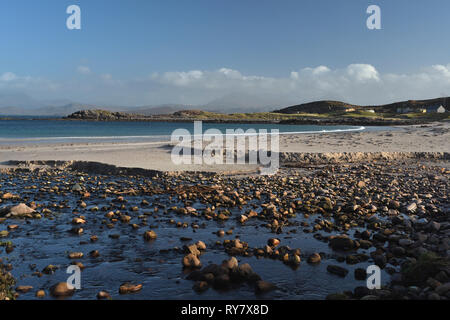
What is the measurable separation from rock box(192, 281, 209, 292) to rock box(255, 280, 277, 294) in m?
0.95

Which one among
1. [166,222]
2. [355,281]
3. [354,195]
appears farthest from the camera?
[354,195]

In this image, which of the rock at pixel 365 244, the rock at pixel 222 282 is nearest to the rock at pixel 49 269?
the rock at pixel 222 282

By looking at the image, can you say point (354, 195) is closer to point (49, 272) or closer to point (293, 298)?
point (293, 298)

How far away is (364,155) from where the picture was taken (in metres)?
26.2

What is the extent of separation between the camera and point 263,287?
6805 millimetres

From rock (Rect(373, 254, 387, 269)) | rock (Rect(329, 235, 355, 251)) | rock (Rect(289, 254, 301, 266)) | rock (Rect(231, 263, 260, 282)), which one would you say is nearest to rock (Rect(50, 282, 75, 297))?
rock (Rect(231, 263, 260, 282))

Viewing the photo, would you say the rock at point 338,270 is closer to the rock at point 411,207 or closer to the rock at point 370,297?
the rock at point 370,297

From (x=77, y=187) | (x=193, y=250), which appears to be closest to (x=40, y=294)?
(x=193, y=250)

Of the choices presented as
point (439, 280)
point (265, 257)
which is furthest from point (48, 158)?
point (439, 280)

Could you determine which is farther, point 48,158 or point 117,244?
point 48,158

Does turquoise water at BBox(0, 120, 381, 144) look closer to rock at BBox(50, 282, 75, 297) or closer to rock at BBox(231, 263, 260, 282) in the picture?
rock at BBox(50, 282, 75, 297)

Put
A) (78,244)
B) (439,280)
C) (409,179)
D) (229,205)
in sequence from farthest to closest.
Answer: (409,179), (229,205), (78,244), (439,280)

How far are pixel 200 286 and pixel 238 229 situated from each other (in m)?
3.71

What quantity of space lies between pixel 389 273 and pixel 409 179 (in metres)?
11.6
